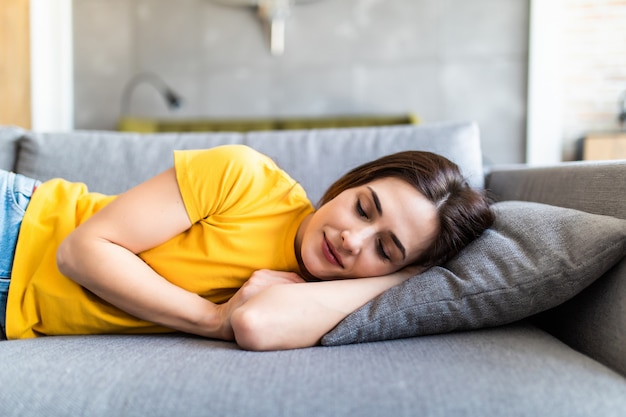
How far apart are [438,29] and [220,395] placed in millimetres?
3202

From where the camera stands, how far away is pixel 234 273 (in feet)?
3.84

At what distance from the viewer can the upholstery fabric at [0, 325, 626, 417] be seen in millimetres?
753

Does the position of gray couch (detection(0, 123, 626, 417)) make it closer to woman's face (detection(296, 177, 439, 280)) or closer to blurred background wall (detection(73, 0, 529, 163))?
woman's face (detection(296, 177, 439, 280))

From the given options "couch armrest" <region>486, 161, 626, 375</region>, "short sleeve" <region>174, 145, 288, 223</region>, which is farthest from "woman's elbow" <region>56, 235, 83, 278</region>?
"couch armrest" <region>486, 161, 626, 375</region>

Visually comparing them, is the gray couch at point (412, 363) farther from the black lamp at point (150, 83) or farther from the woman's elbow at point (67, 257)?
the black lamp at point (150, 83)

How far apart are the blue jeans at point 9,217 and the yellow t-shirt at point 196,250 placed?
19 millimetres

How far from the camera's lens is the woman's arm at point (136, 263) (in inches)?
41.4

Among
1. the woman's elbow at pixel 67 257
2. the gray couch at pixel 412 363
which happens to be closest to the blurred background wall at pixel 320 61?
the gray couch at pixel 412 363

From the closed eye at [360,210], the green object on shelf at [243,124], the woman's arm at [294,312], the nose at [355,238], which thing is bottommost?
the woman's arm at [294,312]

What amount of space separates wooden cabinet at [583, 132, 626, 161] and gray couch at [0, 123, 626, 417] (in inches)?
74.6

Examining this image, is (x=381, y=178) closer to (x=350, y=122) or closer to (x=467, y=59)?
(x=350, y=122)

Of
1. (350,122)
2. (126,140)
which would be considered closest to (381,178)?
(126,140)

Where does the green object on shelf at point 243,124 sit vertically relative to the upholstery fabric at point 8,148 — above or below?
above

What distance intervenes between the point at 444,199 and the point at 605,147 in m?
2.32
